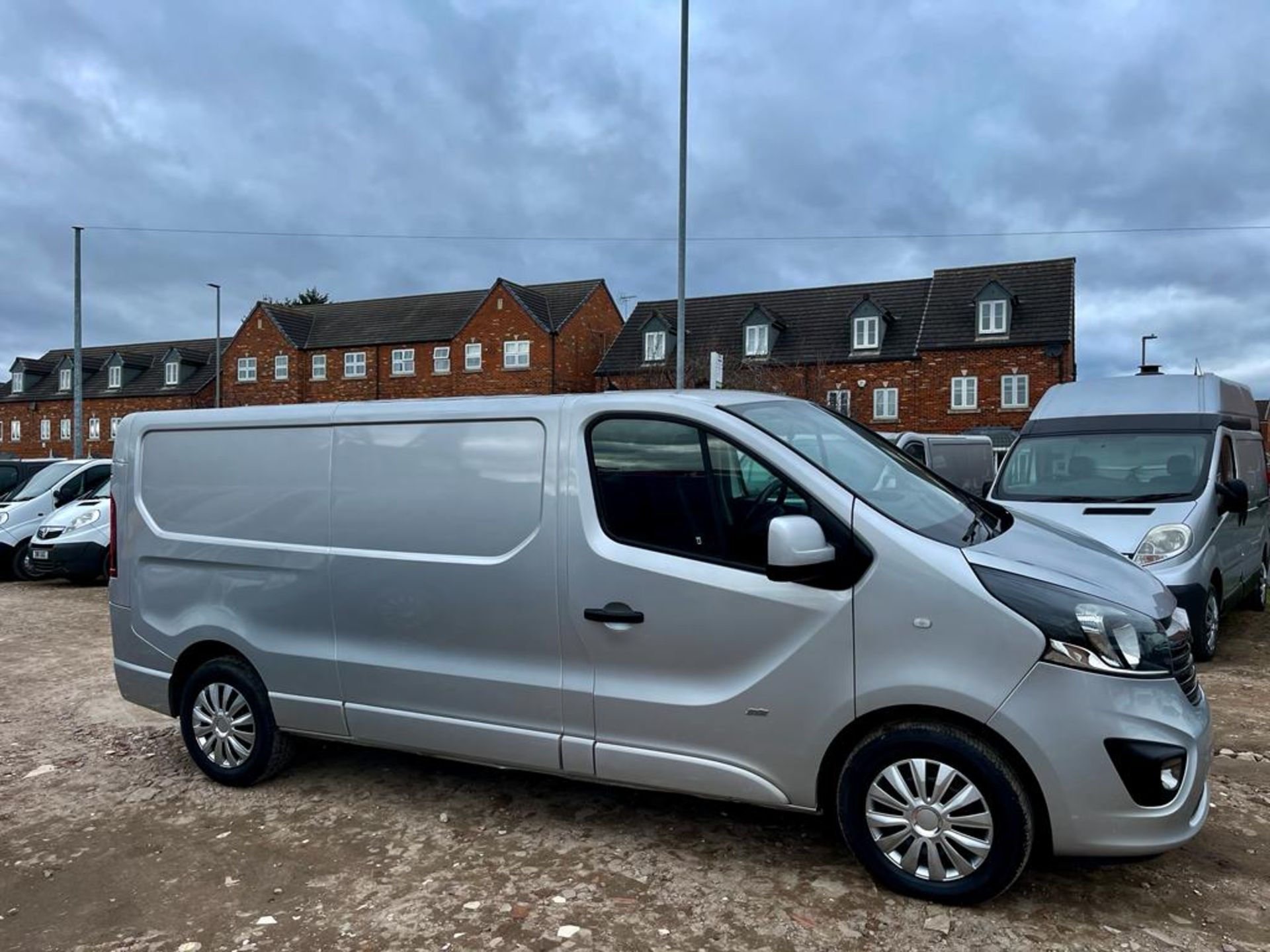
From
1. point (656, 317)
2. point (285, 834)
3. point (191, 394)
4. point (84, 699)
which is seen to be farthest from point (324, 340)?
point (285, 834)

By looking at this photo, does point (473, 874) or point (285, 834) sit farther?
point (285, 834)

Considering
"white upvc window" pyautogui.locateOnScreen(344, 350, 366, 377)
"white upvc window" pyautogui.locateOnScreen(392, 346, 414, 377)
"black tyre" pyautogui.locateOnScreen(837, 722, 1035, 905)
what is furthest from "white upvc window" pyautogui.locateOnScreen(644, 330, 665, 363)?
"black tyre" pyautogui.locateOnScreen(837, 722, 1035, 905)

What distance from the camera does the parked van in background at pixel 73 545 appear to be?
12328 mm

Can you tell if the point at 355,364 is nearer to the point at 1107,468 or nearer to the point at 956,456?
the point at 956,456

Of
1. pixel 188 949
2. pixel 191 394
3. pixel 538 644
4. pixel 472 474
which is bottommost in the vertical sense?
pixel 188 949

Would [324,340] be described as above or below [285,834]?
above

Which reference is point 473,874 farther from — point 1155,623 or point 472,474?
point 1155,623

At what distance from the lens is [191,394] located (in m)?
53.2

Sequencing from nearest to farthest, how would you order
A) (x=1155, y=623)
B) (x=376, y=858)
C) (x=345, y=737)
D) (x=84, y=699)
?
(x=1155, y=623)
(x=376, y=858)
(x=345, y=737)
(x=84, y=699)

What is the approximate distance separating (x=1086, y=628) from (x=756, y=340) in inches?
1494

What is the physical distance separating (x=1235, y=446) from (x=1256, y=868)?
5.99m

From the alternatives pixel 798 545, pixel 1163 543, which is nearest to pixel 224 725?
pixel 798 545

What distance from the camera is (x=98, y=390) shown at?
5709cm

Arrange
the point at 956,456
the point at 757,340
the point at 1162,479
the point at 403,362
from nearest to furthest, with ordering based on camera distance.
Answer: the point at 1162,479
the point at 956,456
the point at 757,340
the point at 403,362
